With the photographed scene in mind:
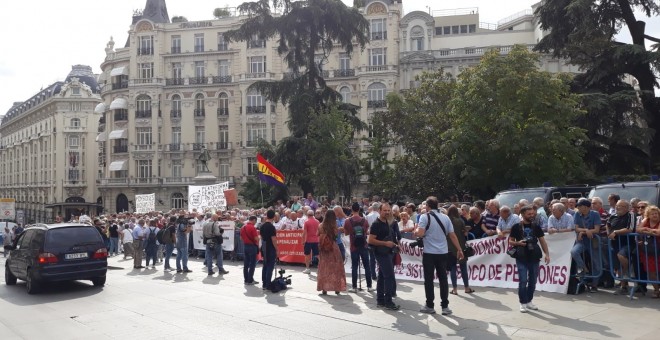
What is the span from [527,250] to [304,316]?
399 cm

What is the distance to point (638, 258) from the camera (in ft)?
35.8

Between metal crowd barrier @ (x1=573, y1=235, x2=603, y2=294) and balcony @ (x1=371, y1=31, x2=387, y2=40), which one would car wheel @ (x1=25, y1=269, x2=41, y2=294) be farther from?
balcony @ (x1=371, y1=31, x2=387, y2=40)

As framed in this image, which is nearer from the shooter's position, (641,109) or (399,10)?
(641,109)

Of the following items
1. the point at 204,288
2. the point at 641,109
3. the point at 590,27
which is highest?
Result: the point at 590,27

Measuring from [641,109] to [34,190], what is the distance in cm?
9185

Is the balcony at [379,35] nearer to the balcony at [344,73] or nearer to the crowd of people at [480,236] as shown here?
the balcony at [344,73]

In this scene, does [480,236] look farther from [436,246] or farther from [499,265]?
[436,246]

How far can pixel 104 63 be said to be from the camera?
68500 millimetres

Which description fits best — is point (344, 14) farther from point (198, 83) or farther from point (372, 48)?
point (198, 83)

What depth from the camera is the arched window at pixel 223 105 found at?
63.1m

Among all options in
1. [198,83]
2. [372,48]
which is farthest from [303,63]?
[198,83]

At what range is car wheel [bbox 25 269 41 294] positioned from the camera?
14.9m

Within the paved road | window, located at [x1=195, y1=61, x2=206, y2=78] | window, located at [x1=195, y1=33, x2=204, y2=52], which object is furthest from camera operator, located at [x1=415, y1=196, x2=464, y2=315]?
window, located at [x1=195, y1=33, x2=204, y2=52]

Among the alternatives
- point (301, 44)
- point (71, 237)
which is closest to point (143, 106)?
point (301, 44)
